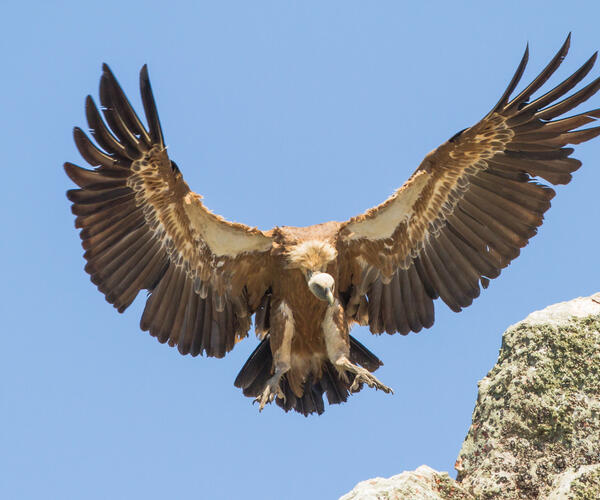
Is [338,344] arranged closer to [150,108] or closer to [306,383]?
[306,383]

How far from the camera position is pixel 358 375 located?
8250mm

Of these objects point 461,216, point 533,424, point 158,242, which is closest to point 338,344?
point 461,216

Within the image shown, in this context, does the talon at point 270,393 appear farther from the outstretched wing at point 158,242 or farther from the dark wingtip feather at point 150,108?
the dark wingtip feather at point 150,108

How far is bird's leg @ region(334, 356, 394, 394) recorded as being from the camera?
26.6 ft

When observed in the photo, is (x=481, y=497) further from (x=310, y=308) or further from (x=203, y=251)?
(x=203, y=251)

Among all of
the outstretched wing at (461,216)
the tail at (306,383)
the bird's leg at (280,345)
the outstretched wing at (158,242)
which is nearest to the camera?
the outstretched wing at (158,242)

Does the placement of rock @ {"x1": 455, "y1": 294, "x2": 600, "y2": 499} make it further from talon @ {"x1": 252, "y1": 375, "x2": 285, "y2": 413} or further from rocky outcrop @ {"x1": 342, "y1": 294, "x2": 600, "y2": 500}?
talon @ {"x1": 252, "y1": 375, "x2": 285, "y2": 413}

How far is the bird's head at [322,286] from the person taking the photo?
8.07 metres

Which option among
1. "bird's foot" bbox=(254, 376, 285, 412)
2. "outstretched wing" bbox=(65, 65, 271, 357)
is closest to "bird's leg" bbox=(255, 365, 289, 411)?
"bird's foot" bbox=(254, 376, 285, 412)

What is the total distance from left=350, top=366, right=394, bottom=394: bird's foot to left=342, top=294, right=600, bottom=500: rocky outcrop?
1679 mm

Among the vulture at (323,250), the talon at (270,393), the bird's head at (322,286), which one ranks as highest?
the vulture at (323,250)

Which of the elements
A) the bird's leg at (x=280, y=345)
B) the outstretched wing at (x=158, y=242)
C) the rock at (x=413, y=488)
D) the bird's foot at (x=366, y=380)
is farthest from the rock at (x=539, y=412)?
the outstretched wing at (x=158, y=242)

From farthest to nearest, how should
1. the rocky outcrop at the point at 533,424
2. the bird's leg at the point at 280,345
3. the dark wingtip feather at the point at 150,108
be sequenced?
the bird's leg at the point at 280,345 < the dark wingtip feather at the point at 150,108 < the rocky outcrop at the point at 533,424

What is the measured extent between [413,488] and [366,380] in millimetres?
2470
